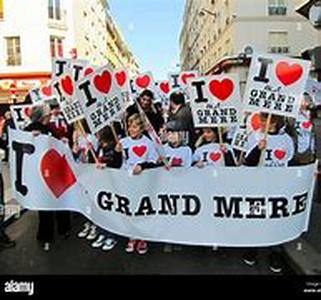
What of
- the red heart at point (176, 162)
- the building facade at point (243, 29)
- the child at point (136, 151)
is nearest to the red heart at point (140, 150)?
the child at point (136, 151)

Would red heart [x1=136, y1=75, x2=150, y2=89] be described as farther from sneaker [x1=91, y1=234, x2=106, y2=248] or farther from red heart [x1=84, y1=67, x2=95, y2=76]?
sneaker [x1=91, y1=234, x2=106, y2=248]

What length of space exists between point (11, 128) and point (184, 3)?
549 millimetres

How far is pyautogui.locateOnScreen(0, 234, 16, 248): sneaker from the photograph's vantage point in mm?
1454

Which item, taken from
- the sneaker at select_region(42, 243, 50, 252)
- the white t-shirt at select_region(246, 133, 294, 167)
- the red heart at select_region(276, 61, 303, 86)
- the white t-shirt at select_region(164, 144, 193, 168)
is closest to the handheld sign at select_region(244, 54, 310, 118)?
the red heart at select_region(276, 61, 303, 86)

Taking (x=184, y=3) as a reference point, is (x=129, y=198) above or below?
below

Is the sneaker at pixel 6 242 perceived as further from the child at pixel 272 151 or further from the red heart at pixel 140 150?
the child at pixel 272 151

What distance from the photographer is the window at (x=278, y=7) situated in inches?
48.1

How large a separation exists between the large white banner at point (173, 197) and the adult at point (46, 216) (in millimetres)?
24

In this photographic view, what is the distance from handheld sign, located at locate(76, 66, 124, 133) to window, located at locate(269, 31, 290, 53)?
16.8 inches

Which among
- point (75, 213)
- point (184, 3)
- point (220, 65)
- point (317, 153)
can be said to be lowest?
point (75, 213)

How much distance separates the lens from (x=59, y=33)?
4.25 feet
